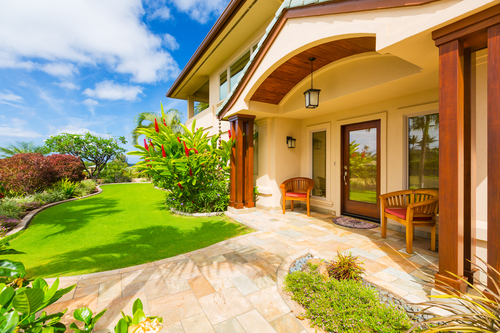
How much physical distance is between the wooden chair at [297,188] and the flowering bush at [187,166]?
183cm

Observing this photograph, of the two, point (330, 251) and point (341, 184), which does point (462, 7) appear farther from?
point (341, 184)

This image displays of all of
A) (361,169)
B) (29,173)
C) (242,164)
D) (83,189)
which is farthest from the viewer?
(83,189)

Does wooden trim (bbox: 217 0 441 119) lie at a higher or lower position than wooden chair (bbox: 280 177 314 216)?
higher

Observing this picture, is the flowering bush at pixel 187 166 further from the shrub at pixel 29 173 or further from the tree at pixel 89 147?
the tree at pixel 89 147

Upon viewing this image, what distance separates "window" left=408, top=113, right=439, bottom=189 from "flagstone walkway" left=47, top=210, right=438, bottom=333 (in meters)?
1.16

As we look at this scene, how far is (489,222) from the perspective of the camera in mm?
2092

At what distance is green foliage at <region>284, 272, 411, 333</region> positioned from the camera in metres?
1.89

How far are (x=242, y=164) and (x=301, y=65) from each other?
306cm

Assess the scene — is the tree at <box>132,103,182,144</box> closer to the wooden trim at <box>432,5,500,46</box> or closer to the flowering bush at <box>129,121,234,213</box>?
the flowering bush at <box>129,121,234,213</box>

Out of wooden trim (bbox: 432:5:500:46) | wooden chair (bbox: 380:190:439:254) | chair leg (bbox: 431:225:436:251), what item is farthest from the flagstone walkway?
wooden trim (bbox: 432:5:500:46)

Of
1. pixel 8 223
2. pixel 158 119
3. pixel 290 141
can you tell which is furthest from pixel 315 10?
pixel 158 119

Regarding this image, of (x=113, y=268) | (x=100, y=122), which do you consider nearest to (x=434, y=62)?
(x=113, y=268)

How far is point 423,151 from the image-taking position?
4.41 metres

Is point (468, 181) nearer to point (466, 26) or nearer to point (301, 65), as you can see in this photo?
point (466, 26)
